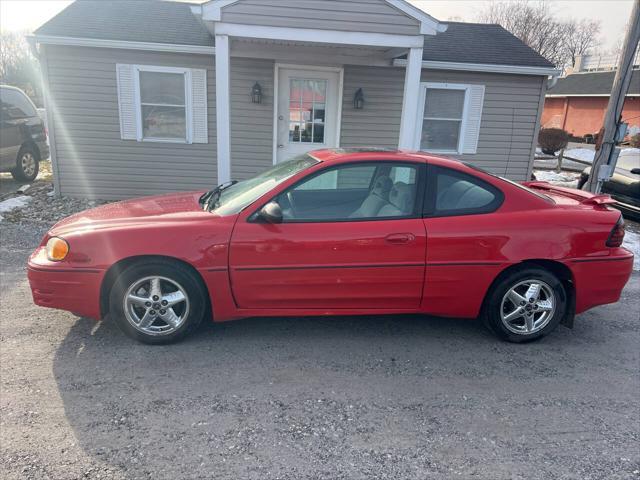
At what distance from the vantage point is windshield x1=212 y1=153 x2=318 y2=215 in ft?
11.8

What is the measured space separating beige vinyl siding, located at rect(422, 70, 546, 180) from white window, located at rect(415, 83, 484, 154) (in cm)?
13

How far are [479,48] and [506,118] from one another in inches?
60.9

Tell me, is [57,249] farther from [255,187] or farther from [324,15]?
[324,15]

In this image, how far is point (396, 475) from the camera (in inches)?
93.3

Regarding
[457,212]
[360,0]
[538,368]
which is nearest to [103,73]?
[360,0]

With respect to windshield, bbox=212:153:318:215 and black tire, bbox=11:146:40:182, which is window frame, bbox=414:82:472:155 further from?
black tire, bbox=11:146:40:182

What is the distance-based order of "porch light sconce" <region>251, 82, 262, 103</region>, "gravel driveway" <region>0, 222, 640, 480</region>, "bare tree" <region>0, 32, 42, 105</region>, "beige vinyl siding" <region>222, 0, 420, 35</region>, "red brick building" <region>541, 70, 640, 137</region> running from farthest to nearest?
"bare tree" <region>0, 32, 42, 105</region>
"red brick building" <region>541, 70, 640, 137</region>
"porch light sconce" <region>251, 82, 262, 103</region>
"beige vinyl siding" <region>222, 0, 420, 35</region>
"gravel driveway" <region>0, 222, 640, 480</region>

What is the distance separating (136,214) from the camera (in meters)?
3.69

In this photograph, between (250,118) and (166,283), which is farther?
(250,118)

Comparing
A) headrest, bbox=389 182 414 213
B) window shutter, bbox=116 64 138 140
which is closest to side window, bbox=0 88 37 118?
window shutter, bbox=116 64 138 140

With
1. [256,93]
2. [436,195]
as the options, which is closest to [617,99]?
[436,195]

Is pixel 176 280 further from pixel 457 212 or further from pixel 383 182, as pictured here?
pixel 457 212

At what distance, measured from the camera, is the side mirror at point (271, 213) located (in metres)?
3.37

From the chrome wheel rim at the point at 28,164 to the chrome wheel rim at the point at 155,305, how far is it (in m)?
8.36
